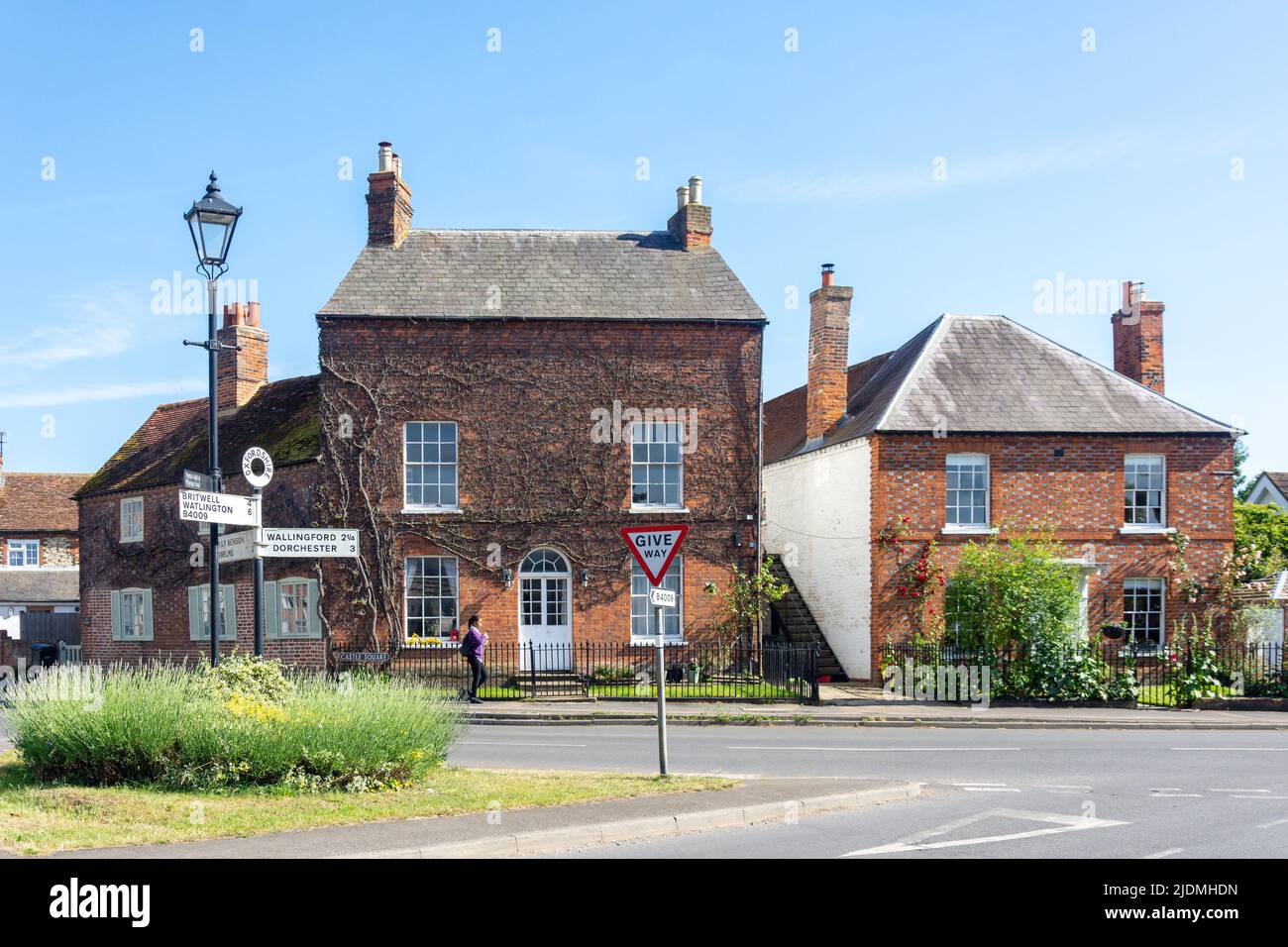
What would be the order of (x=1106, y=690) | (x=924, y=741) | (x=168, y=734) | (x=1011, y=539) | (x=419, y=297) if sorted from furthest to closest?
(x=419, y=297) < (x=1011, y=539) < (x=1106, y=690) < (x=924, y=741) < (x=168, y=734)

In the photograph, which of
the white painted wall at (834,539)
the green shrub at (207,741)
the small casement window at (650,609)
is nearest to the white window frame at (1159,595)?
the white painted wall at (834,539)

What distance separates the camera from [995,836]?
9.93 m

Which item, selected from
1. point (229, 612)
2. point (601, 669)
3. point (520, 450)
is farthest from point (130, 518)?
point (601, 669)

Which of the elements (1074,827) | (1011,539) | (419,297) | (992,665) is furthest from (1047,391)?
(1074,827)

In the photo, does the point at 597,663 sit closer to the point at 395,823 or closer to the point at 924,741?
the point at 924,741

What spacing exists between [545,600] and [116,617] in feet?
45.3

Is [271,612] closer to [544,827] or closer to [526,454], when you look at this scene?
[526,454]

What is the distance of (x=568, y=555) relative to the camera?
26062 mm

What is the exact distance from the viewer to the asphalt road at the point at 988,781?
373 inches

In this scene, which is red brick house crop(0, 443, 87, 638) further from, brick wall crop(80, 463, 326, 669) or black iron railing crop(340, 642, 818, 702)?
black iron railing crop(340, 642, 818, 702)

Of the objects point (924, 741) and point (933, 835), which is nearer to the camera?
point (933, 835)

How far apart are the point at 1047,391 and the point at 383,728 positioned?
68.0ft

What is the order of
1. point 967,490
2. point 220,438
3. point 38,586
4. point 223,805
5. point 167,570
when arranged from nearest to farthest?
point 223,805
point 967,490
point 167,570
point 220,438
point 38,586
